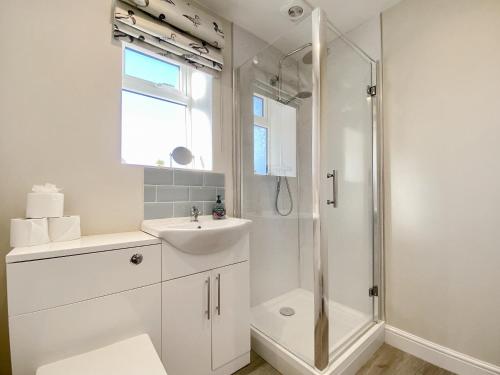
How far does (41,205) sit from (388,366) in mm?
2049

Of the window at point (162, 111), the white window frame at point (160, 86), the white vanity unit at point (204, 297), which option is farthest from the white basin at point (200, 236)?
the white window frame at point (160, 86)

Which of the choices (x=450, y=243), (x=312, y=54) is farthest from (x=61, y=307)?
(x=450, y=243)

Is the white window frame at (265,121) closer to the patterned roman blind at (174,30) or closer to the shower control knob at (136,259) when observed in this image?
the patterned roman blind at (174,30)

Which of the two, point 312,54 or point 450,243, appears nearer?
point 312,54

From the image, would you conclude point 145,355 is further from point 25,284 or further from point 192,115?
point 192,115

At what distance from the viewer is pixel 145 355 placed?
852 mm

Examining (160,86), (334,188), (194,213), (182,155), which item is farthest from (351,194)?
(160,86)

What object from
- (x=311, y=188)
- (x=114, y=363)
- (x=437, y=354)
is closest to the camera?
(x=114, y=363)

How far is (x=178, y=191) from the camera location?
1.50 metres

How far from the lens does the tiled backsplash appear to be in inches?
54.7

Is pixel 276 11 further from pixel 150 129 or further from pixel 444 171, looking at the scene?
pixel 444 171

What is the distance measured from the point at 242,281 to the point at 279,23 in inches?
76.8

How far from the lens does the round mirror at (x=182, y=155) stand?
1.58 m

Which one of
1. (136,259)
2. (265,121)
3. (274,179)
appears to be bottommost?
(136,259)
